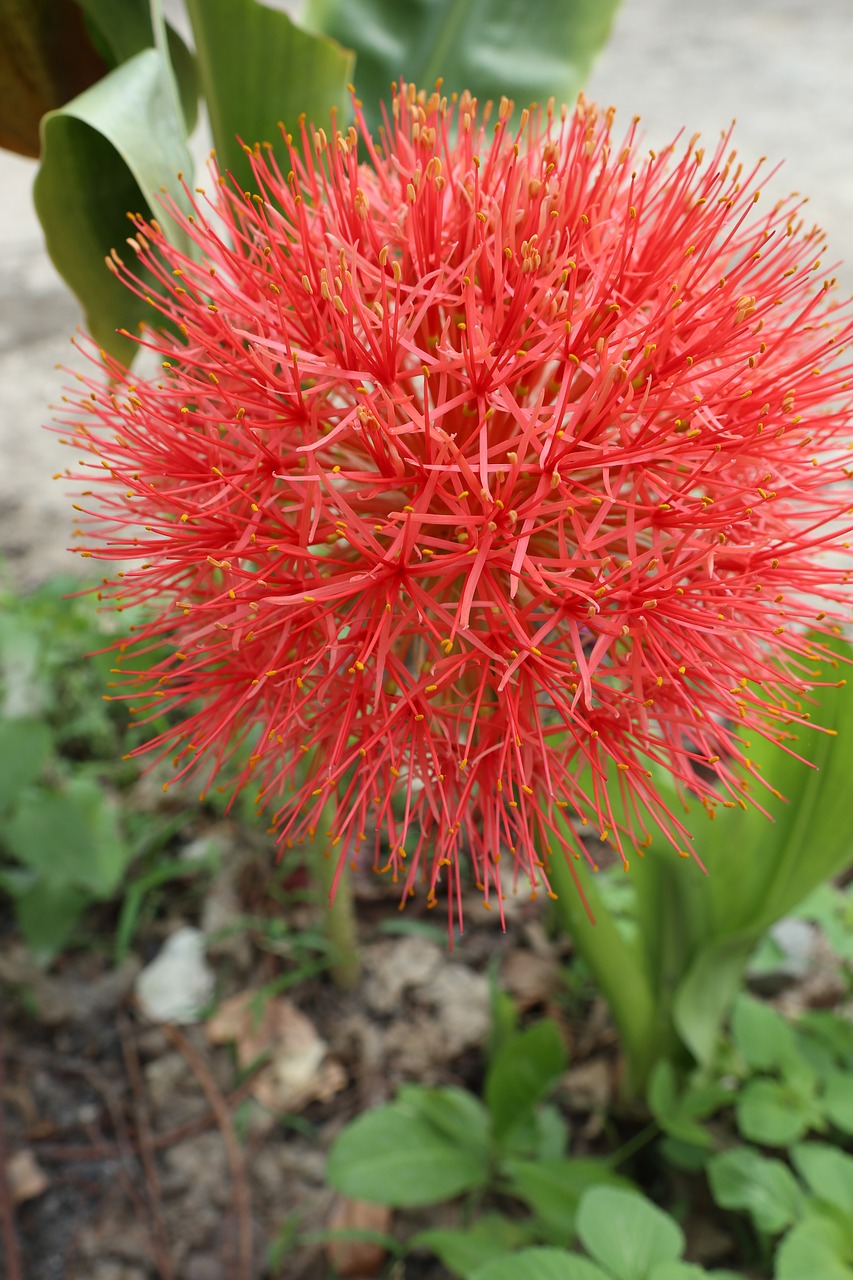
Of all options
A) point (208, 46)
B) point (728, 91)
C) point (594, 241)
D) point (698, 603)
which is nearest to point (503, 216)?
point (594, 241)

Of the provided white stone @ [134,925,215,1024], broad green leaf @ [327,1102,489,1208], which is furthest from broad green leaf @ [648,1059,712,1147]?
white stone @ [134,925,215,1024]

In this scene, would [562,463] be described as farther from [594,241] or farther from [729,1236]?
[729,1236]

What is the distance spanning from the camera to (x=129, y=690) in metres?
1.57

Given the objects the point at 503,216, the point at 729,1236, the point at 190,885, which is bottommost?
the point at 729,1236

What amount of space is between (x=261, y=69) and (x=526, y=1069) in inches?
41.5

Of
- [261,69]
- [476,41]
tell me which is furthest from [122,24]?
[476,41]

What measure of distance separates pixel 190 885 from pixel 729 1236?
0.88m

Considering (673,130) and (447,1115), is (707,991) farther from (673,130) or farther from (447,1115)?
(673,130)

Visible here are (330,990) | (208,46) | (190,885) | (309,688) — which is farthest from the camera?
(190,885)

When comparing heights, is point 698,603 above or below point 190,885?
above

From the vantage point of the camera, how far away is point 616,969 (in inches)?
40.0

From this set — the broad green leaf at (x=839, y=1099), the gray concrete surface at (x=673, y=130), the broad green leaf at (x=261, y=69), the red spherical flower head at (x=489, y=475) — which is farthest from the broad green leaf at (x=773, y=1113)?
the gray concrete surface at (x=673, y=130)

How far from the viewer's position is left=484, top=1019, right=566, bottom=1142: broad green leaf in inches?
39.4

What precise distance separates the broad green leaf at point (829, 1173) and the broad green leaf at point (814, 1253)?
0.02 metres
